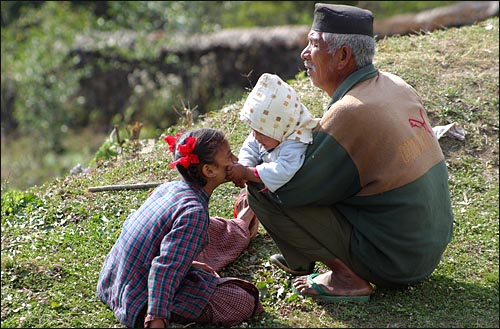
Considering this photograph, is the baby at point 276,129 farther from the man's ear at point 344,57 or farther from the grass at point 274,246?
the grass at point 274,246

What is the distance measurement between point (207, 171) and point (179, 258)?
0.46 metres

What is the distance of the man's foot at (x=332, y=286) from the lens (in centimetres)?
399

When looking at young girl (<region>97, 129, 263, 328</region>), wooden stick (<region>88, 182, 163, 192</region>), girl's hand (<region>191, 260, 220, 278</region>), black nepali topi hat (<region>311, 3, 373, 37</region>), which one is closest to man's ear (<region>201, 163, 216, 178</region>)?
young girl (<region>97, 129, 263, 328</region>)

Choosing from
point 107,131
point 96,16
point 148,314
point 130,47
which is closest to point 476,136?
point 148,314

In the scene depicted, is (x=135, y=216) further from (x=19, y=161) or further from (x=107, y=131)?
(x=107, y=131)

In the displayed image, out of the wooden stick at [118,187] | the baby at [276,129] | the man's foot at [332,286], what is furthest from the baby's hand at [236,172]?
the wooden stick at [118,187]

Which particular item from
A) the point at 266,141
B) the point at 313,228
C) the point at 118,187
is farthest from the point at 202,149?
the point at 118,187

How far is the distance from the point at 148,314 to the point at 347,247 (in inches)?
42.5

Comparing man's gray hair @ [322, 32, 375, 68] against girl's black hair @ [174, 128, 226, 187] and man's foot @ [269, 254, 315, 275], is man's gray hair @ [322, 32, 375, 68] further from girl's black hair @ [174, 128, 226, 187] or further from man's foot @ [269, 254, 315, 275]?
Result: man's foot @ [269, 254, 315, 275]

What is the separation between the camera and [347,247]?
12.9ft

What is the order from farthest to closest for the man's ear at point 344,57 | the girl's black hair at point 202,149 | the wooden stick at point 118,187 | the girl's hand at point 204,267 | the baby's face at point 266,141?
the wooden stick at point 118,187, the girl's hand at point 204,267, the man's ear at point 344,57, the baby's face at point 266,141, the girl's black hair at point 202,149

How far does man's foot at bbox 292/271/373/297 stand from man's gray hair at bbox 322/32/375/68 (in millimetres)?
1132

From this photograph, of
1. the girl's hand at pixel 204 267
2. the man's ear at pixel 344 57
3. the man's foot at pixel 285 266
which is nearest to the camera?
the man's ear at pixel 344 57

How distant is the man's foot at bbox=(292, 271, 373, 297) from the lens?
3986mm
